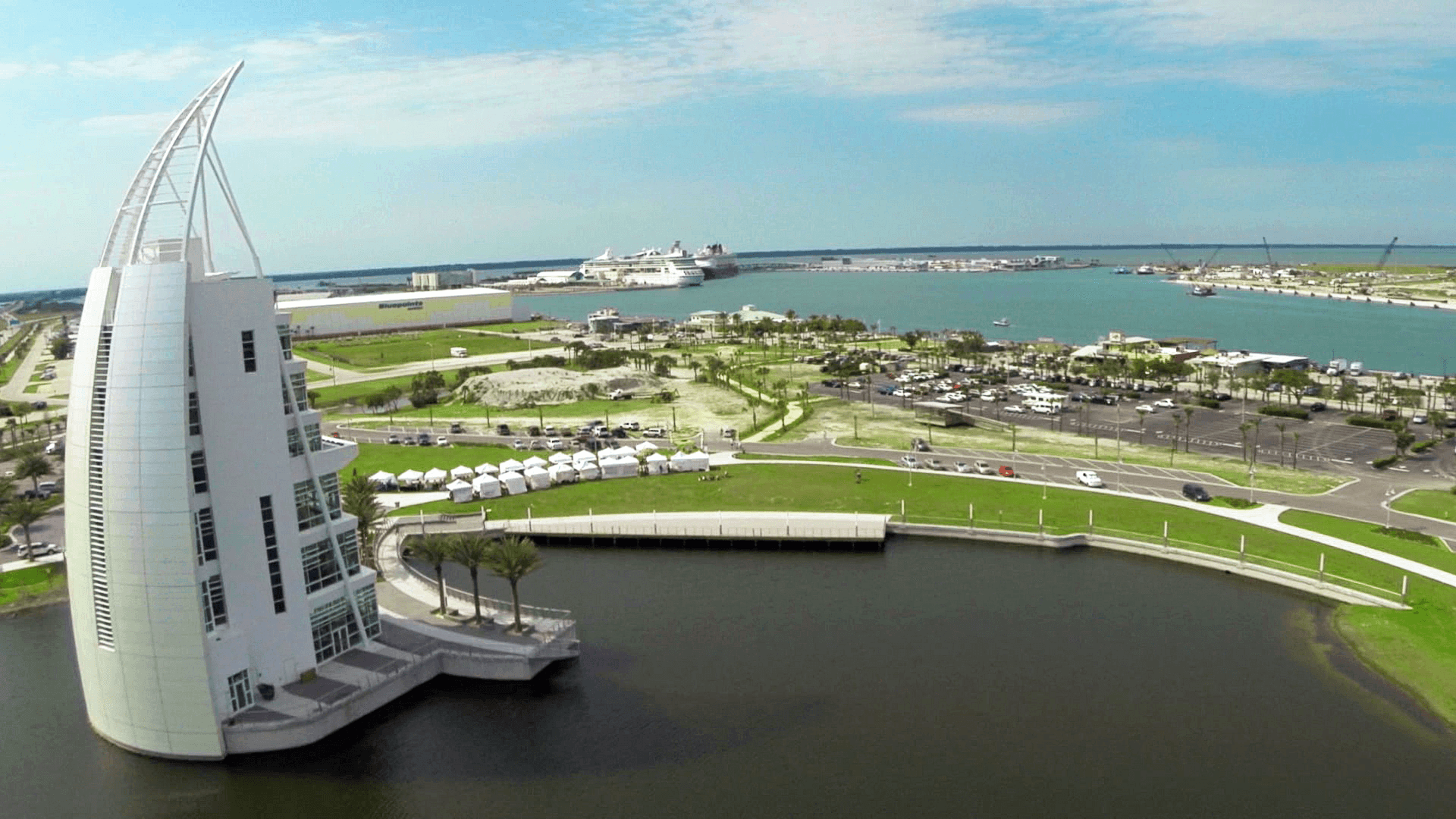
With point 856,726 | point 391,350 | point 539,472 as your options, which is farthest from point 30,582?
point 391,350

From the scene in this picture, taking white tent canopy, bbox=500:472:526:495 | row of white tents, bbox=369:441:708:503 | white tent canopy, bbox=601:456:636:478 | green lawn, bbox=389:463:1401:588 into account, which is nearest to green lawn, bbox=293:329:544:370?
row of white tents, bbox=369:441:708:503

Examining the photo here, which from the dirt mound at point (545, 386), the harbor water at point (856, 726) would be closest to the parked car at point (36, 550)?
the harbor water at point (856, 726)

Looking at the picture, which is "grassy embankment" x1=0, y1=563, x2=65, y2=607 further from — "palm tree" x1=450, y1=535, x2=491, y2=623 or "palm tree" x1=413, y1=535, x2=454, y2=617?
"palm tree" x1=450, y1=535, x2=491, y2=623

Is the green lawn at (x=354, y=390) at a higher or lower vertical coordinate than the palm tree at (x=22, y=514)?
lower

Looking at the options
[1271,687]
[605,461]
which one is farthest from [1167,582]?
[605,461]

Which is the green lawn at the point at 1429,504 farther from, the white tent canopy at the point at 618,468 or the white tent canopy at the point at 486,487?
the white tent canopy at the point at 486,487

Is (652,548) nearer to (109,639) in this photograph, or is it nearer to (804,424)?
(109,639)

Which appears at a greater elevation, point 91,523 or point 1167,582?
point 91,523

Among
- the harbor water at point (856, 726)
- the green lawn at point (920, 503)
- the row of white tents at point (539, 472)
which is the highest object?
the row of white tents at point (539, 472)

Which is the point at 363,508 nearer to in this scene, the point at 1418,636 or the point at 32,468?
the point at 32,468
